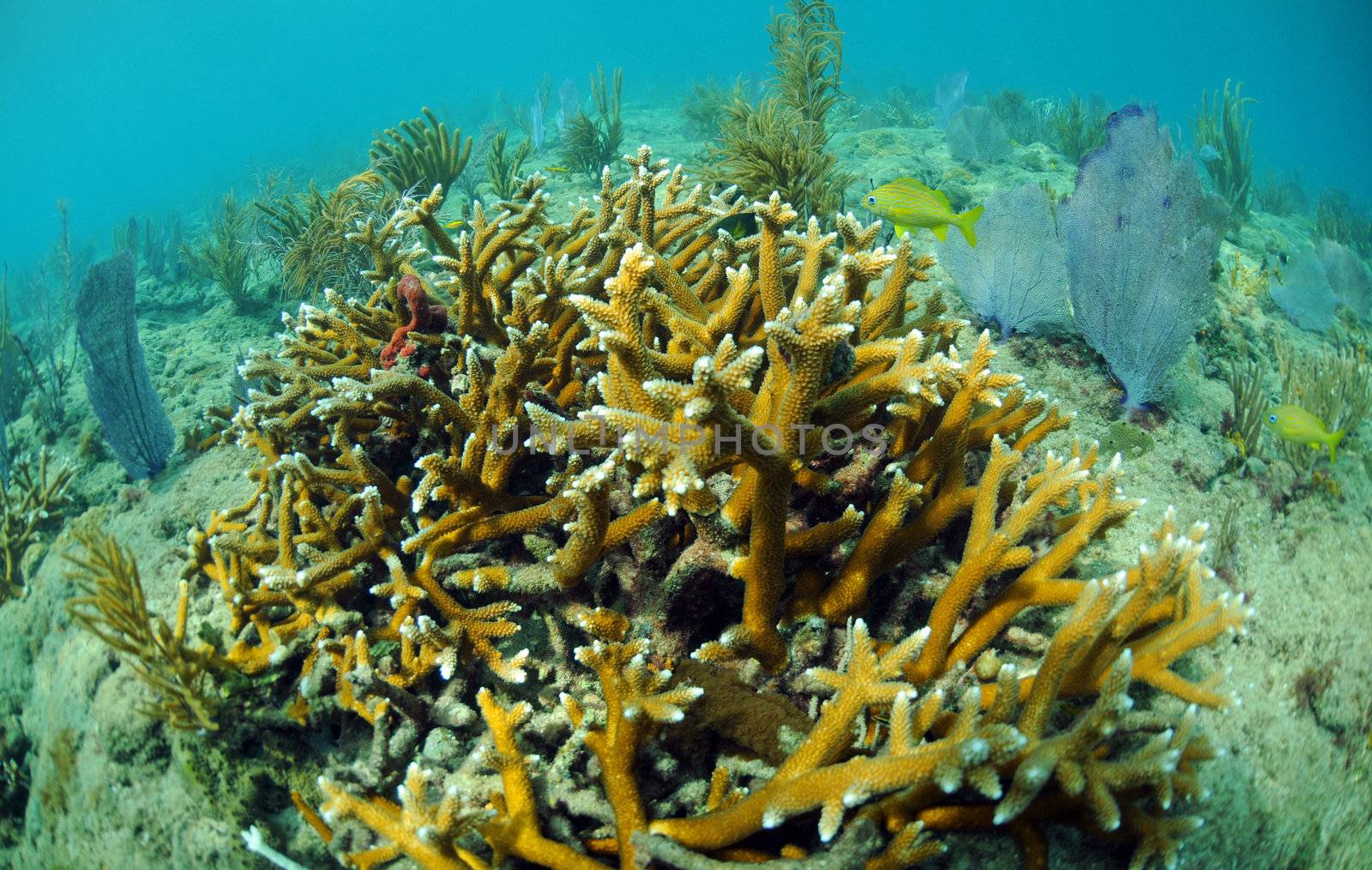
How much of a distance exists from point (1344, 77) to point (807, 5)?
5903 inches

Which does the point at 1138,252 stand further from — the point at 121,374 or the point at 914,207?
the point at 121,374

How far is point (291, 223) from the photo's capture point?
7336mm

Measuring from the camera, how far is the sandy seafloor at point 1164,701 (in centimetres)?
249

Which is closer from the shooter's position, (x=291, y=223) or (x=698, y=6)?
(x=291, y=223)

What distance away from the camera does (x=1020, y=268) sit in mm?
4621

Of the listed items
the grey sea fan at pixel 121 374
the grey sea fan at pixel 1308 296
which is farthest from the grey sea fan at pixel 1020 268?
the grey sea fan at pixel 121 374

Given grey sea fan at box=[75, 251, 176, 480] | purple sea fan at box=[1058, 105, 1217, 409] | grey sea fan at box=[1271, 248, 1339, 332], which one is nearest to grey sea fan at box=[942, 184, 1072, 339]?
purple sea fan at box=[1058, 105, 1217, 409]

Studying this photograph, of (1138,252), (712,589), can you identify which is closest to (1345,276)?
(1138,252)

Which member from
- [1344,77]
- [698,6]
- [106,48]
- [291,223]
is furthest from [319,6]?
[1344,77]

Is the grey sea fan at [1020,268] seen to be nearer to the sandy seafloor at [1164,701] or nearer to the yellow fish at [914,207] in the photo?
the sandy seafloor at [1164,701]

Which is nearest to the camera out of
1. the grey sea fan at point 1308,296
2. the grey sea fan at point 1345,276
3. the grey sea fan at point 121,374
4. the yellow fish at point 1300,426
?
the yellow fish at point 1300,426

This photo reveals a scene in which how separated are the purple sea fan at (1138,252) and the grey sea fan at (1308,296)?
10.1ft

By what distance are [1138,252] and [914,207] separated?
1.76m

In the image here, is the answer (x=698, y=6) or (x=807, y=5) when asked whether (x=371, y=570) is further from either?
(x=698, y=6)
